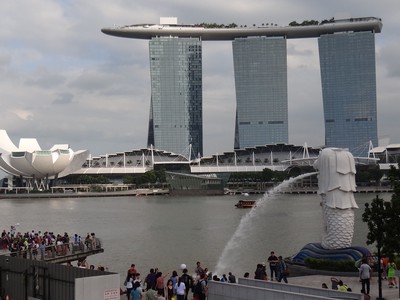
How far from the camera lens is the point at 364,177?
375 feet

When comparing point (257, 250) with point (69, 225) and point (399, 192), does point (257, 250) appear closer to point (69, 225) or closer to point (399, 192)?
point (399, 192)

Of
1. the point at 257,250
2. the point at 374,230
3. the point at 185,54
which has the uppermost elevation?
the point at 185,54

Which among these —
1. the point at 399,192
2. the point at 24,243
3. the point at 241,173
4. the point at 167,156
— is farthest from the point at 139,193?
the point at 399,192

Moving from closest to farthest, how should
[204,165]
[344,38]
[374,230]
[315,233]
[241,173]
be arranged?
[374,230] < [315,233] < [241,173] < [204,165] < [344,38]

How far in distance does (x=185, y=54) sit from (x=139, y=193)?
55.5m

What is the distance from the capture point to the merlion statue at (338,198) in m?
20.4

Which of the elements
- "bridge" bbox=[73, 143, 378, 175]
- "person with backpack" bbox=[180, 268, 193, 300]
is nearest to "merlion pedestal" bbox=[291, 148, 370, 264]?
"person with backpack" bbox=[180, 268, 193, 300]

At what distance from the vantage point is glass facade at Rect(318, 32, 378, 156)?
149725 mm

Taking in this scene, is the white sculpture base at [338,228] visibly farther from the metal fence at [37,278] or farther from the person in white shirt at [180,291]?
the metal fence at [37,278]

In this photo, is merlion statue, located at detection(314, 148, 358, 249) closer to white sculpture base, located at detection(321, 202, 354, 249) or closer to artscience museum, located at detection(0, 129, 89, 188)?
white sculpture base, located at detection(321, 202, 354, 249)

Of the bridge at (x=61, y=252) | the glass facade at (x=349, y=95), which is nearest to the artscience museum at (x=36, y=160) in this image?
the glass facade at (x=349, y=95)

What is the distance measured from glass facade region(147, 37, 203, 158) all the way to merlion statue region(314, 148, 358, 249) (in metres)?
132

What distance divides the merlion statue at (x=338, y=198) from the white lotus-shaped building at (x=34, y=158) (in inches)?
3924

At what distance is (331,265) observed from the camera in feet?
63.3
